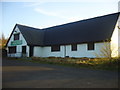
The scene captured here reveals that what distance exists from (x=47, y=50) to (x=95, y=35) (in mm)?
10795

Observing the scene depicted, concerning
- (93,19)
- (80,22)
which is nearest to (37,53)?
(80,22)

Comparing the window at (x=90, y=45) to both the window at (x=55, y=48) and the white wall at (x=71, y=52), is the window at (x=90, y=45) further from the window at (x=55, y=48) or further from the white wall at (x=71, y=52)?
the window at (x=55, y=48)

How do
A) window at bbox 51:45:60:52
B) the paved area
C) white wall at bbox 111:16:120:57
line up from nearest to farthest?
the paved area
white wall at bbox 111:16:120:57
window at bbox 51:45:60:52

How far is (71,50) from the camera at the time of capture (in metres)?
22.8

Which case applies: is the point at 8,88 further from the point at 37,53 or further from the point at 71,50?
the point at 37,53

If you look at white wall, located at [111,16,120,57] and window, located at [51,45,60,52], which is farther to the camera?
window, located at [51,45,60,52]

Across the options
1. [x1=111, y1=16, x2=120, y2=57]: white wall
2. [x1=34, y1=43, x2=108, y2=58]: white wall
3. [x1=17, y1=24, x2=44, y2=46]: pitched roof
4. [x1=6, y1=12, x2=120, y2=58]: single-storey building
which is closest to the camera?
[x1=111, y1=16, x2=120, y2=57]: white wall

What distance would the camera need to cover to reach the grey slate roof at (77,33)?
20.2 meters

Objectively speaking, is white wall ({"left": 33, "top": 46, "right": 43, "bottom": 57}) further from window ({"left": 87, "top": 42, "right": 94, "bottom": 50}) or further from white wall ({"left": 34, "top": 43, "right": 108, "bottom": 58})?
window ({"left": 87, "top": 42, "right": 94, "bottom": 50})

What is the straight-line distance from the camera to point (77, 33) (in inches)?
931

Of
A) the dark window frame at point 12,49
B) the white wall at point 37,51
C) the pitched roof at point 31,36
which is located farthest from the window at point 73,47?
the dark window frame at point 12,49

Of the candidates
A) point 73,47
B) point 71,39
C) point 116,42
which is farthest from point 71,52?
point 116,42

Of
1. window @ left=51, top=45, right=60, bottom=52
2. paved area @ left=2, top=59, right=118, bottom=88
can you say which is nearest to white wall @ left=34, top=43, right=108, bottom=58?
window @ left=51, top=45, right=60, bottom=52

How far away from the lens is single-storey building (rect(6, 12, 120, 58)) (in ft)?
64.6
